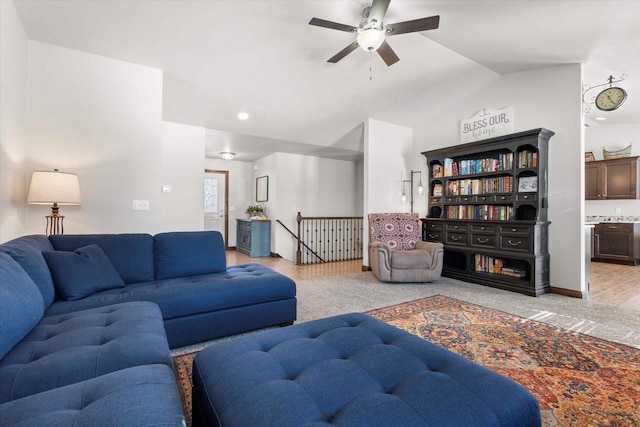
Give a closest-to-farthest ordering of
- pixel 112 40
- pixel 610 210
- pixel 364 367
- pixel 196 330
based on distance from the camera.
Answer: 1. pixel 364 367
2. pixel 196 330
3. pixel 112 40
4. pixel 610 210

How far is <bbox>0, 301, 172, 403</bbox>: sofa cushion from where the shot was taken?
1.10 metres

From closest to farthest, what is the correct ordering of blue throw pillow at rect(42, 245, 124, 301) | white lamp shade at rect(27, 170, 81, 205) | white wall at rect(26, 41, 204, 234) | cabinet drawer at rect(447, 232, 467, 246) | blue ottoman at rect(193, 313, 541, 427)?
blue ottoman at rect(193, 313, 541, 427), blue throw pillow at rect(42, 245, 124, 301), white lamp shade at rect(27, 170, 81, 205), white wall at rect(26, 41, 204, 234), cabinet drawer at rect(447, 232, 467, 246)

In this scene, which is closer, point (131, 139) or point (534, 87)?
point (131, 139)

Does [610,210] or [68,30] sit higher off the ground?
[68,30]

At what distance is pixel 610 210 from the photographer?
20.9 ft

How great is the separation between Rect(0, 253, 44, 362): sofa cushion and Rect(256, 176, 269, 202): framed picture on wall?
5817 mm

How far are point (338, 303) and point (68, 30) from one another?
3.93 metres

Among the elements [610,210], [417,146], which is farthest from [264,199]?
[610,210]

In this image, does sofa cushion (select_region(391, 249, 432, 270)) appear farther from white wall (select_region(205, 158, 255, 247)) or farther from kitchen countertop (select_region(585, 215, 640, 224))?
white wall (select_region(205, 158, 255, 247))

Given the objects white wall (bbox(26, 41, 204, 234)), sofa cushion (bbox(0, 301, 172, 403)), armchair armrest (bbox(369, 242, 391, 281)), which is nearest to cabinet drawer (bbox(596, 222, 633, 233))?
armchair armrest (bbox(369, 242, 391, 281))

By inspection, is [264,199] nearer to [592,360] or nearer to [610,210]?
[592,360]

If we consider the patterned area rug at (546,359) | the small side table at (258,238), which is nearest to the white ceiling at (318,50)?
the small side table at (258,238)

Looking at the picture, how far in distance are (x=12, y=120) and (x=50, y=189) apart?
0.67 m

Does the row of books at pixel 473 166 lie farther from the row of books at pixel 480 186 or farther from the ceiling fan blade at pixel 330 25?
the ceiling fan blade at pixel 330 25
